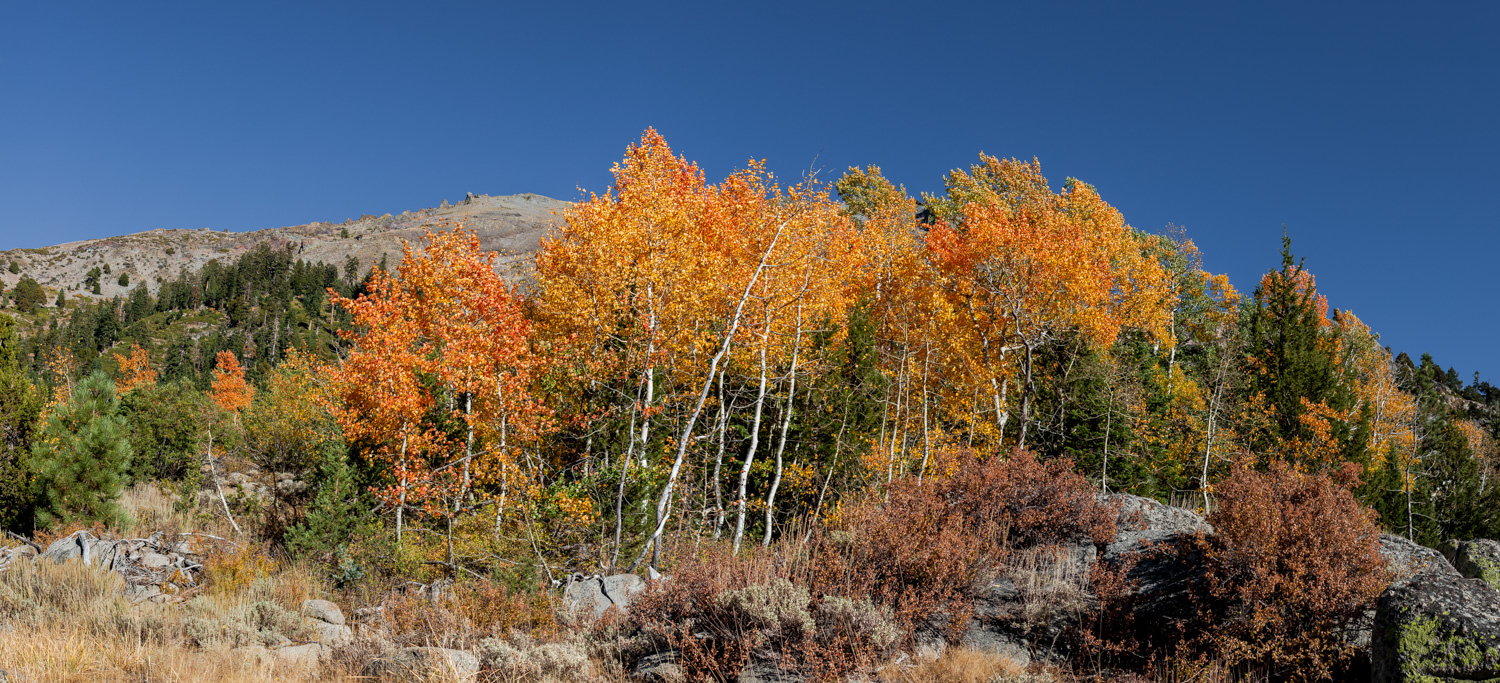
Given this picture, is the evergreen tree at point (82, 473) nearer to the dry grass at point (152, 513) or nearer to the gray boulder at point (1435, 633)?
the dry grass at point (152, 513)

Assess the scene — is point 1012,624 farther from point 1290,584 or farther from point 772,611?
point 772,611

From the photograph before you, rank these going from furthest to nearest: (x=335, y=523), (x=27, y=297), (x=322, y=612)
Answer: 1. (x=27, y=297)
2. (x=335, y=523)
3. (x=322, y=612)

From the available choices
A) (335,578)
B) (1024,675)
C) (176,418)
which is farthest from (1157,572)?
(176,418)

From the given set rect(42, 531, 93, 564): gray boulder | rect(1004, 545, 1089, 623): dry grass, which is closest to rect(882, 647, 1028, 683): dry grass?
rect(1004, 545, 1089, 623): dry grass

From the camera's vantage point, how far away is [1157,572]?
8797 millimetres

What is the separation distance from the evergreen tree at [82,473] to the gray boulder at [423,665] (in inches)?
478

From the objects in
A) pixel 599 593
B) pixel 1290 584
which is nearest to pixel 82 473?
pixel 599 593

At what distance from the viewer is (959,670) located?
721 cm

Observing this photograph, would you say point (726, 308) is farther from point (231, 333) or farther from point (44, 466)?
point (231, 333)

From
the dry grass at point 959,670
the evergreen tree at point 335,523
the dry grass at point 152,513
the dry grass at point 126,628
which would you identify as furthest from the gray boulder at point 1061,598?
the dry grass at point 152,513

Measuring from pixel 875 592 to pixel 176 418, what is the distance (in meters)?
26.5

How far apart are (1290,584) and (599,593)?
7.86 meters

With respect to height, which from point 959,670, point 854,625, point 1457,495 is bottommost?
point 959,670

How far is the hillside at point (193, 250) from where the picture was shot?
15850cm
